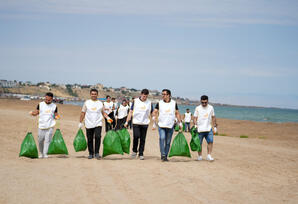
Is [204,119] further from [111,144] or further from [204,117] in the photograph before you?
[111,144]

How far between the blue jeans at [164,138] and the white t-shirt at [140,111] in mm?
510

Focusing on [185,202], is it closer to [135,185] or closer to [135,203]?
[135,203]

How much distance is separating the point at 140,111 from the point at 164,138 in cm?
97

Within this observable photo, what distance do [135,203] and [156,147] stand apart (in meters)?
8.28

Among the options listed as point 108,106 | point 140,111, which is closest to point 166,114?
point 140,111

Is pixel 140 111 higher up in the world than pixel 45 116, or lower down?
higher up

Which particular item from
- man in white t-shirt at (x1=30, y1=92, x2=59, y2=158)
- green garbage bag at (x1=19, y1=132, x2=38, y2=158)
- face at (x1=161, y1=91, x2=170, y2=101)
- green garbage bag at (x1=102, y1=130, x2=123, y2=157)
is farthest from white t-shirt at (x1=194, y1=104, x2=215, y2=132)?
green garbage bag at (x1=19, y1=132, x2=38, y2=158)

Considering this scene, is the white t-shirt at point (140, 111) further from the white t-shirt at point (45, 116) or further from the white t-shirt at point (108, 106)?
the white t-shirt at point (108, 106)

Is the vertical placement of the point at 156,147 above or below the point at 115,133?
below

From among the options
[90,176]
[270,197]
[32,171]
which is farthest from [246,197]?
[32,171]

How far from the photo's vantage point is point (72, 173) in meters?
7.58

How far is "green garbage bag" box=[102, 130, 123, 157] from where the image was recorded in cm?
993

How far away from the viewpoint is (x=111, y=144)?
9.95 meters

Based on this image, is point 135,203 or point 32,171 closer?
point 135,203
